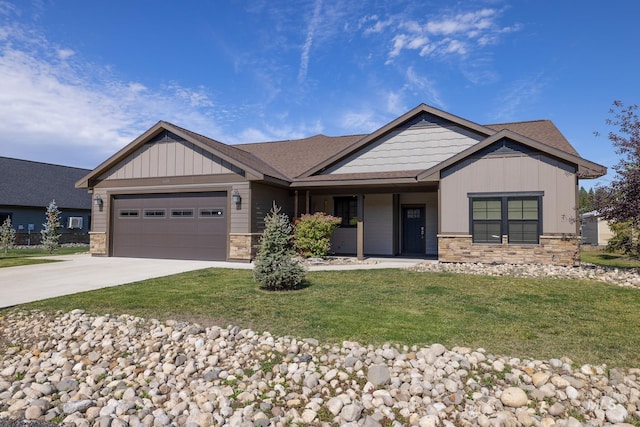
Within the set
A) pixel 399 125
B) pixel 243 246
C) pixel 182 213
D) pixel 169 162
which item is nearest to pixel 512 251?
pixel 399 125

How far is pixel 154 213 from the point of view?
14219 millimetres

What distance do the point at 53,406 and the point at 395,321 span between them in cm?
404

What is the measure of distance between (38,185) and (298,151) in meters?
21.3

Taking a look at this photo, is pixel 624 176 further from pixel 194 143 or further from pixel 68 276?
pixel 68 276

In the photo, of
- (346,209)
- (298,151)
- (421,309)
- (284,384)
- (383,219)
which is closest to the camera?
(284,384)

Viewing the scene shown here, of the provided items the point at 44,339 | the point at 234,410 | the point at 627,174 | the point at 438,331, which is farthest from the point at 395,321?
the point at 627,174

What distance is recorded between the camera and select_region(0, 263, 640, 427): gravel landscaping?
3.06 m

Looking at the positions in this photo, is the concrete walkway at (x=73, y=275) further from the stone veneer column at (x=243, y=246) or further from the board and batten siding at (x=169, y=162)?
the board and batten siding at (x=169, y=162)

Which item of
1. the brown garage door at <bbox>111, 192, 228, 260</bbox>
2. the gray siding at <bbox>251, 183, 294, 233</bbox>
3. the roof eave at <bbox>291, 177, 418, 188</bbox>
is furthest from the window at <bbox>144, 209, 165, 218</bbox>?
the roof eave at <bbox>291, 177, 418, 188</bbox>

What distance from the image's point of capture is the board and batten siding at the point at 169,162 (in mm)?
13242

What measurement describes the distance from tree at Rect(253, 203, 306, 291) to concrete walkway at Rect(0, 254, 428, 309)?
3.34m

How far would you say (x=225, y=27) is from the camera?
40.0 ft

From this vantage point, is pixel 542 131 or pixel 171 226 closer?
pixel 171 226

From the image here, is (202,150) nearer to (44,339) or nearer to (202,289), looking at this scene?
(202,289)
